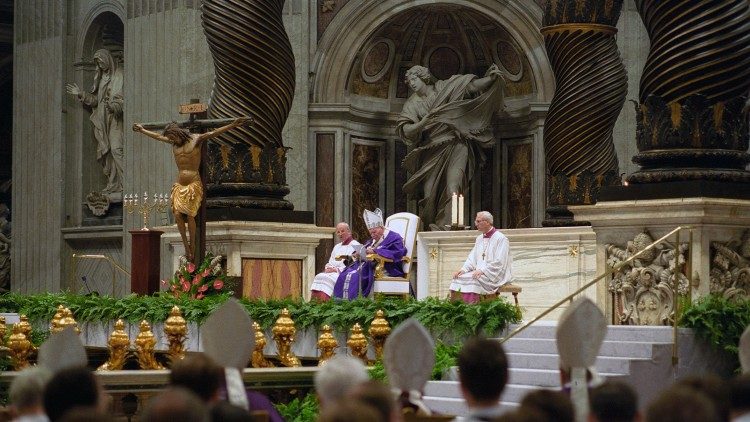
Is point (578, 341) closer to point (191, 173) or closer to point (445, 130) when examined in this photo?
point (191, 173)

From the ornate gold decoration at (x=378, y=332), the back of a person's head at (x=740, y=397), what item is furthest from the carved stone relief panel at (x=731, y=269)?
the back of a person's head at (x=740, y=397)

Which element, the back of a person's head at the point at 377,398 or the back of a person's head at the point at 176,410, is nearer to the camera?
Answer: the back of a person's head at the point at 176,410

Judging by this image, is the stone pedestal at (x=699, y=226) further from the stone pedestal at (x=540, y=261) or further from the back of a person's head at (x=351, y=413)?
the back of a person's head at (x=351, y=413)

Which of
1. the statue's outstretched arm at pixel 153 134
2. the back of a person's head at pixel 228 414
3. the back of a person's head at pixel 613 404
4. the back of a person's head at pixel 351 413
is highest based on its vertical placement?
the statue's outstretched arm at pixel 153 134

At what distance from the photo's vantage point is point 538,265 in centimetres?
1650

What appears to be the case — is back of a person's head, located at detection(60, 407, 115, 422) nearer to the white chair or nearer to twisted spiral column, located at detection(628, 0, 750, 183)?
twisted spiral column, located at detection(628, 0, 750, 183)

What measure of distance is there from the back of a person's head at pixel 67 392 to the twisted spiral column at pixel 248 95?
33.2 feet

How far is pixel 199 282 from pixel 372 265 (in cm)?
219

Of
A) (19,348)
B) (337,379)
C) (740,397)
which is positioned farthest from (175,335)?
(740,397)

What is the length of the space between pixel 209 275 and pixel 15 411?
908 centimetres

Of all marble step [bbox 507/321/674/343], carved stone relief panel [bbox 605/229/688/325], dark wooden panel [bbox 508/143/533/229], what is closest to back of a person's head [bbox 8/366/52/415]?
marble step [bbox 507/321/674/343]

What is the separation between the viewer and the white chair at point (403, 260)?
52.5 feet

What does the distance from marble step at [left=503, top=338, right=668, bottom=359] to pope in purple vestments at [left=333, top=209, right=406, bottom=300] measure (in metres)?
4.25

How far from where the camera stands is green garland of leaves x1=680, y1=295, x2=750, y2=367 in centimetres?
1059
